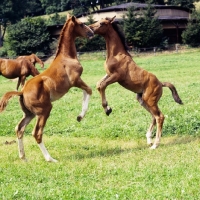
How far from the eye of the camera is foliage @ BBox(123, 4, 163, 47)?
5284 centimetres

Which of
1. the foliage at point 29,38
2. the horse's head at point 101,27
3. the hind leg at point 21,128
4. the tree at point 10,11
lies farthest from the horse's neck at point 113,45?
the tree at point 10,11

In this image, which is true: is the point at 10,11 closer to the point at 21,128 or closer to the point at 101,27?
the point at 101,27

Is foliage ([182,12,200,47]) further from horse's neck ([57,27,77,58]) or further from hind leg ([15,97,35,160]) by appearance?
hind leg ([15,97,35,160])

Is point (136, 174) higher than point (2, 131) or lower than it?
higher

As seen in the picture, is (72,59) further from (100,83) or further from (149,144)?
(149,144)

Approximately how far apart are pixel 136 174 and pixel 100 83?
2861mm

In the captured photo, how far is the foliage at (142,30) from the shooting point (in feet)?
173

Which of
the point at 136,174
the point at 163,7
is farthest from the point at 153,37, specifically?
the point at 136,174

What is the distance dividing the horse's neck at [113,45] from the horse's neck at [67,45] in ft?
2.78

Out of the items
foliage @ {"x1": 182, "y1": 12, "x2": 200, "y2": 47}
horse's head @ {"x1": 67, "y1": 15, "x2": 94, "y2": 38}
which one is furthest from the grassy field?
foliage @ {"x1": 182, "y1": 12, "x2": 200, "y2": 47}

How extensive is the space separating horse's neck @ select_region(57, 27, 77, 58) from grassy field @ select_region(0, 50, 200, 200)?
2.22m

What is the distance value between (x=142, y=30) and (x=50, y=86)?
151 feet

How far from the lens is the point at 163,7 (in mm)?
63719

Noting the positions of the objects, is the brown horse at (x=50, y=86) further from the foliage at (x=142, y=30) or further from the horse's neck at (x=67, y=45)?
the foliage at (x=142, y=30)
